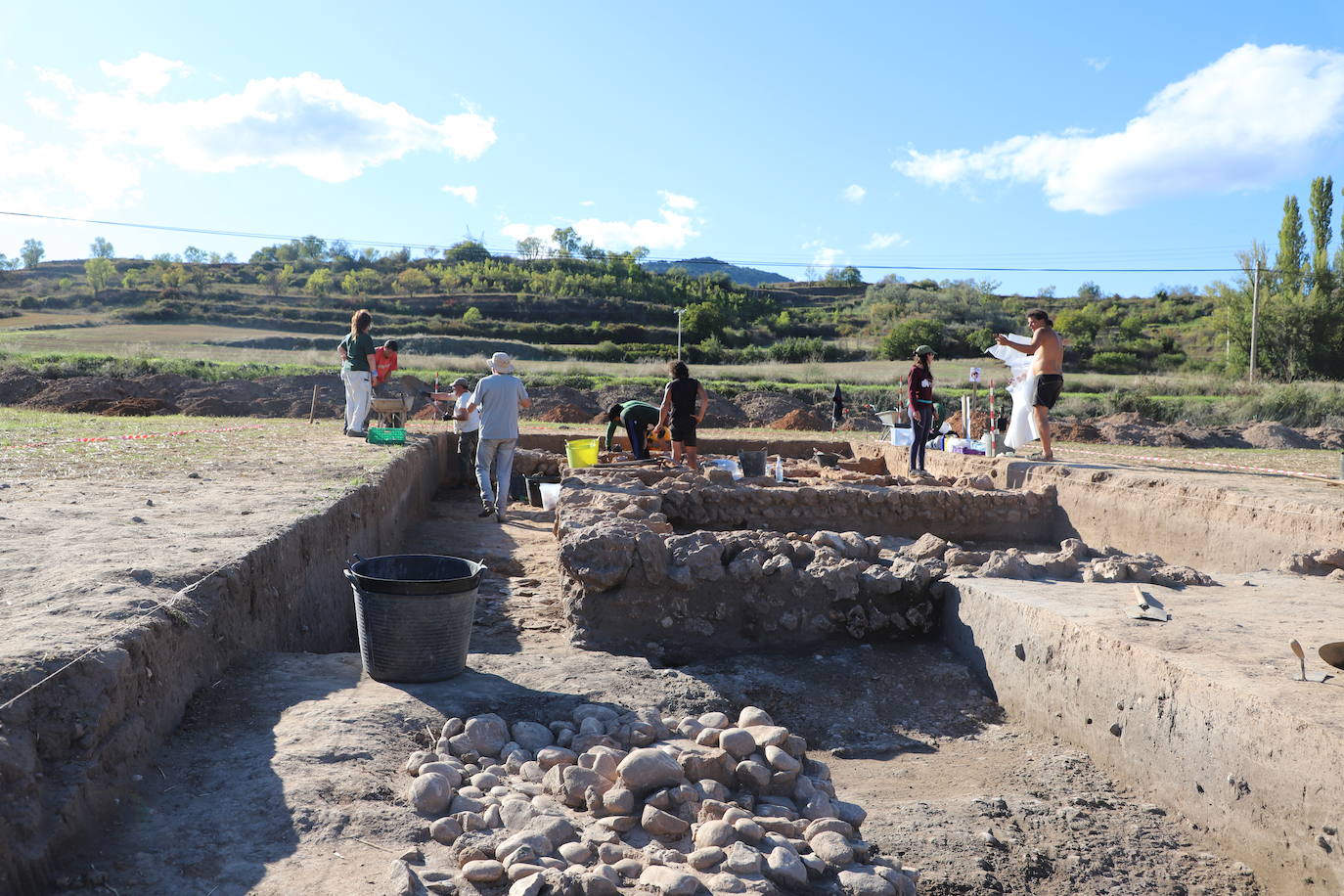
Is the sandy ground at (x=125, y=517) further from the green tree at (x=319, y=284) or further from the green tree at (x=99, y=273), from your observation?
the green tree at (x=99, y=273)

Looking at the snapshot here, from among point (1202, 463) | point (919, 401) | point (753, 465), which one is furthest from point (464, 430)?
point (1202, 463)

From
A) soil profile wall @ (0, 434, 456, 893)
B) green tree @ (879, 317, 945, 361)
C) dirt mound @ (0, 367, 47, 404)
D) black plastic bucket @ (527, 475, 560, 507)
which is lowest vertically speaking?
black plastic bucket @ (527, 475, 560, 507)

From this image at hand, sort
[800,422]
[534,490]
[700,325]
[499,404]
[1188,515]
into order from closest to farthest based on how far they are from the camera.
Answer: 1. [1188,515]
2. [499,404]
3. [534,490]
4. [800,422]
5. [700,325]

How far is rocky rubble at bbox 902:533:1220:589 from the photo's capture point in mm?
5617

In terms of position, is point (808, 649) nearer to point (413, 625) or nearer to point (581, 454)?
point (413, 625)

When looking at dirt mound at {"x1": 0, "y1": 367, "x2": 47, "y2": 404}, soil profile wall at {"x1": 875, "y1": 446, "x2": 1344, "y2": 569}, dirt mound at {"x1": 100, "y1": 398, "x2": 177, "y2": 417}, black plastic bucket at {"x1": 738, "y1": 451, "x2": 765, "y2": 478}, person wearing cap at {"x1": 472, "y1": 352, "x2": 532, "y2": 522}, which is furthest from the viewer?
dirt mound at {"x1": 0, "y1": 367, "x2": 47, "y2": 404}

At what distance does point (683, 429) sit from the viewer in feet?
34.4

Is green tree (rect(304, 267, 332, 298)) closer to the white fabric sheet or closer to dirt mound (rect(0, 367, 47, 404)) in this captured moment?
dirt mound (rect(0, 367, 47, 404))

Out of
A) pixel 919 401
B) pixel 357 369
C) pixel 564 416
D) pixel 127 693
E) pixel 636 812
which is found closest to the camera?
pixel 636 812

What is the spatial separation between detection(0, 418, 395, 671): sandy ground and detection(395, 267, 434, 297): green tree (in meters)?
68.2

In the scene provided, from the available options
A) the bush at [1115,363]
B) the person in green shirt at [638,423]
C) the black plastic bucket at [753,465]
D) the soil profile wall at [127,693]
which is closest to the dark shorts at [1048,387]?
the black plastic bucket at [753,465]

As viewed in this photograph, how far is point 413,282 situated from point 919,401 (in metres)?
71.3

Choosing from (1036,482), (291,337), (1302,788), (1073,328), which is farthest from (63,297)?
(1302,788)

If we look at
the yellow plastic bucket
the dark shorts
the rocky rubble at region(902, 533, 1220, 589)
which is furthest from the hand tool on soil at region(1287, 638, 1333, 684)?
the yellow plastic bucket
